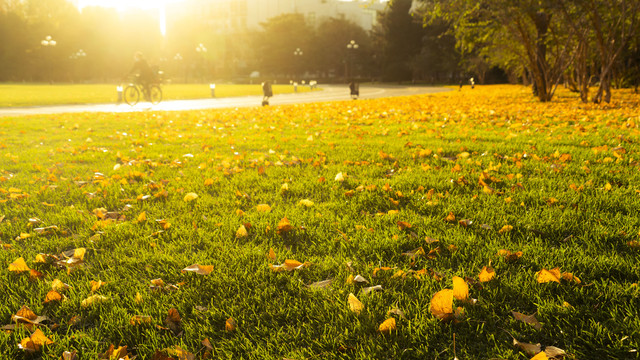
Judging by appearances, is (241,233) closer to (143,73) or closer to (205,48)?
(143,73)

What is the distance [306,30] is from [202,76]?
24761 mm

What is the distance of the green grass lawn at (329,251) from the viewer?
206 cm

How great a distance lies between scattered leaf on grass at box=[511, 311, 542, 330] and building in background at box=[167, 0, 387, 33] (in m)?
147

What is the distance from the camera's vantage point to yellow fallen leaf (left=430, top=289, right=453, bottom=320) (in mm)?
2133

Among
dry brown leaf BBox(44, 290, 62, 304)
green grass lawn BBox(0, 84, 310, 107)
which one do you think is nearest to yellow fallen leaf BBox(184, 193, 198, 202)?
dry brown leaf BBox(44, 290, 62, 304)

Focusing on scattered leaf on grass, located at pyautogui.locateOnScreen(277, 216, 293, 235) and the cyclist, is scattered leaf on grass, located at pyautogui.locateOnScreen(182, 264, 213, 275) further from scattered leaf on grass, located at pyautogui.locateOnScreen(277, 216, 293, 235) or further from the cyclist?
the cyclist

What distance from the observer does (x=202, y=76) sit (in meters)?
93.4

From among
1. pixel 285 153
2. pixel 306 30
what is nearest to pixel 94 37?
pixel 306 30

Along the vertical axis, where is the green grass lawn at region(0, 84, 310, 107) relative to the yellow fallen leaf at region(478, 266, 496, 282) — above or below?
above

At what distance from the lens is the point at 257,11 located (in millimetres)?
151000

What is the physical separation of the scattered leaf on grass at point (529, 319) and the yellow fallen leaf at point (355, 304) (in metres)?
0.76

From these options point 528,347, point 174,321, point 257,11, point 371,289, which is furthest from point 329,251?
point 257,11

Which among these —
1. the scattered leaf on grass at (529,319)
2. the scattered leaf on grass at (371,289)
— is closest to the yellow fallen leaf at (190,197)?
the scattered leaf on grass at (371,289)

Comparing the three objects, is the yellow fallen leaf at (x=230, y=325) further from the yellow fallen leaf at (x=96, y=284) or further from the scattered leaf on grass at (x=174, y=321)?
the yellow fallen leaf at (x=96, y=284)
